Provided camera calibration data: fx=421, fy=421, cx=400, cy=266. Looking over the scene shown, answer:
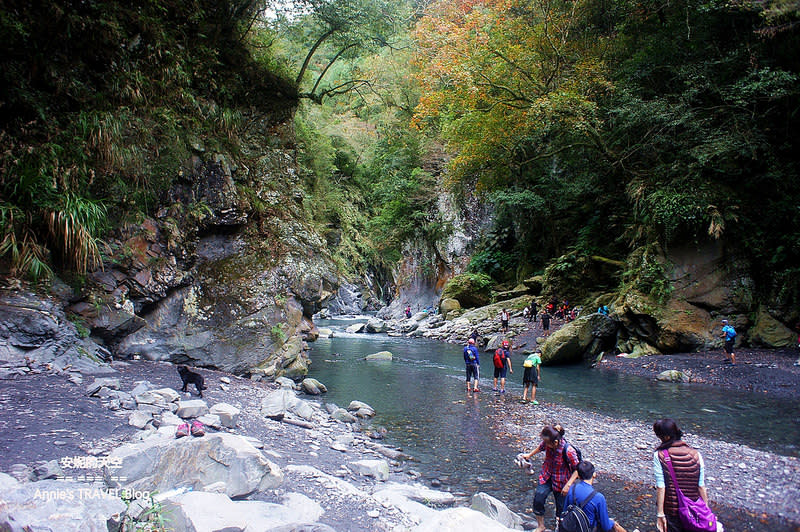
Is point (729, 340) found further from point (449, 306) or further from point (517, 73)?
point (449, 306)

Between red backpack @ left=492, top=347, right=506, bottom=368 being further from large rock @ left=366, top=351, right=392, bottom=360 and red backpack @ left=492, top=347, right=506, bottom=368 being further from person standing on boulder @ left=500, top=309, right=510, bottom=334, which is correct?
person standing on boulder @ left=500, top=309, right=510, bottom=334

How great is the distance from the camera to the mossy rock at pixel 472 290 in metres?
29.4

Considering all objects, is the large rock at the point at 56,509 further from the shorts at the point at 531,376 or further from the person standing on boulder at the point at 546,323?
the person standing on boulder at the point at 546,323

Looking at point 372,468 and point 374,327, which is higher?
point 372,468

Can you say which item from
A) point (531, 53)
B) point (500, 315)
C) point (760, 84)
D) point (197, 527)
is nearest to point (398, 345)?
point (500, 315)

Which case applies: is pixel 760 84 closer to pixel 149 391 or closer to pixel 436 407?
pixel 436 407

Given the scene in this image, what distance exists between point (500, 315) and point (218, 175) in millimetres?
17398

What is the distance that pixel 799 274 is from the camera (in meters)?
14.0

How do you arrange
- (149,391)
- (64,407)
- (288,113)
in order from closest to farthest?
(64,407), (149,391), (288,113)

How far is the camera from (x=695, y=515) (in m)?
3.55

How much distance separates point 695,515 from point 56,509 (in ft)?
15.5

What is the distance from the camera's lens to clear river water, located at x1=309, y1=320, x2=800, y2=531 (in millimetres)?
7012

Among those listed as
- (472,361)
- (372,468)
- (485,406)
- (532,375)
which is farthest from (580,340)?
(372,468)

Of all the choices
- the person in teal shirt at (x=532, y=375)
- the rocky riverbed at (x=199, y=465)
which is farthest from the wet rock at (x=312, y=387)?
the person in teal shirt at (x=532, y=375)
